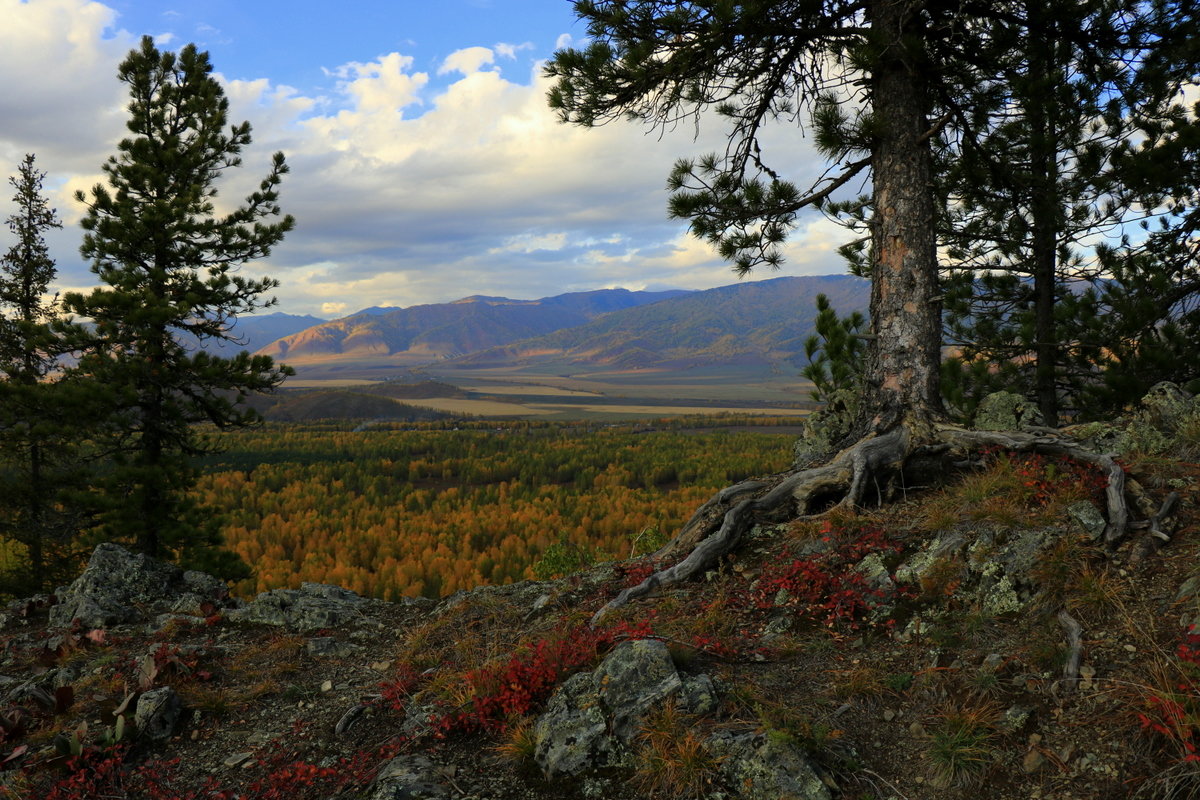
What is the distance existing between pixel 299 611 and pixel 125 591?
3116 millimetres

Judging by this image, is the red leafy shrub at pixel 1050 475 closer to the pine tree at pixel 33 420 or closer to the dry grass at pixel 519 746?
the dry grass at pixel 519 746

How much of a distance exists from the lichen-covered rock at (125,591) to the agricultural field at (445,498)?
6.35 metres

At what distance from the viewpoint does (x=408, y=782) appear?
4059 millimetres

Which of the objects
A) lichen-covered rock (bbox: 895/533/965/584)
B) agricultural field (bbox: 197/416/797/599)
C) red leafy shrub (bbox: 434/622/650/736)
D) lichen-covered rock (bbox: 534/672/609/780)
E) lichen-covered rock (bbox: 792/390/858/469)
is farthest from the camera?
agricultural field (bbox: 197/416/797/599)

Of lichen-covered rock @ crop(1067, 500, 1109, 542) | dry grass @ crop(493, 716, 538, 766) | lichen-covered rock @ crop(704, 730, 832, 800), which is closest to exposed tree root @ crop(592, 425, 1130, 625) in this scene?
lichen-covered rock @ crop(1067, 500, 1109, 542)

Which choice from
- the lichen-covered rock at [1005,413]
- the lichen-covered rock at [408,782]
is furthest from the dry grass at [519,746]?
the lichen-covered rock at [1005,413]

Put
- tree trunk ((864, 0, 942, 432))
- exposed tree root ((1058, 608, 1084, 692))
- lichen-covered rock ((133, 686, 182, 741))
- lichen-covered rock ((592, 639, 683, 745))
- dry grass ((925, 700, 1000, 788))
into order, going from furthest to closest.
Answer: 1. tree trunk ((864, 0, 942, 432))
2. lichen-covered rock ((133, 686, 182, 741))
3. lichen-covered rock ((592, 639, 683, 745))
4. exposed tree root ((1058, 608, 1084, 692))
5. dry grass ((925, 700, 1000, 788))

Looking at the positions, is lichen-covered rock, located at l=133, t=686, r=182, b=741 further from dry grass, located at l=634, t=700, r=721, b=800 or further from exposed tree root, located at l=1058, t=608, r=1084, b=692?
exposed tree root, located at l=1058, t=608, r=1084, b=692

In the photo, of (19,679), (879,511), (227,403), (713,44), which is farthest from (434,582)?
(713,44)

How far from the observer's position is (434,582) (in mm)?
17203

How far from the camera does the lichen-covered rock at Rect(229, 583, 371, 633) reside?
26.6 ft

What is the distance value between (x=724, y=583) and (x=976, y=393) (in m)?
8.10

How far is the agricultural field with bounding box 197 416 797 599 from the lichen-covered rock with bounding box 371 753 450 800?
6.10 m

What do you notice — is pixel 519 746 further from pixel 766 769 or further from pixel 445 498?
pixel 445 498
